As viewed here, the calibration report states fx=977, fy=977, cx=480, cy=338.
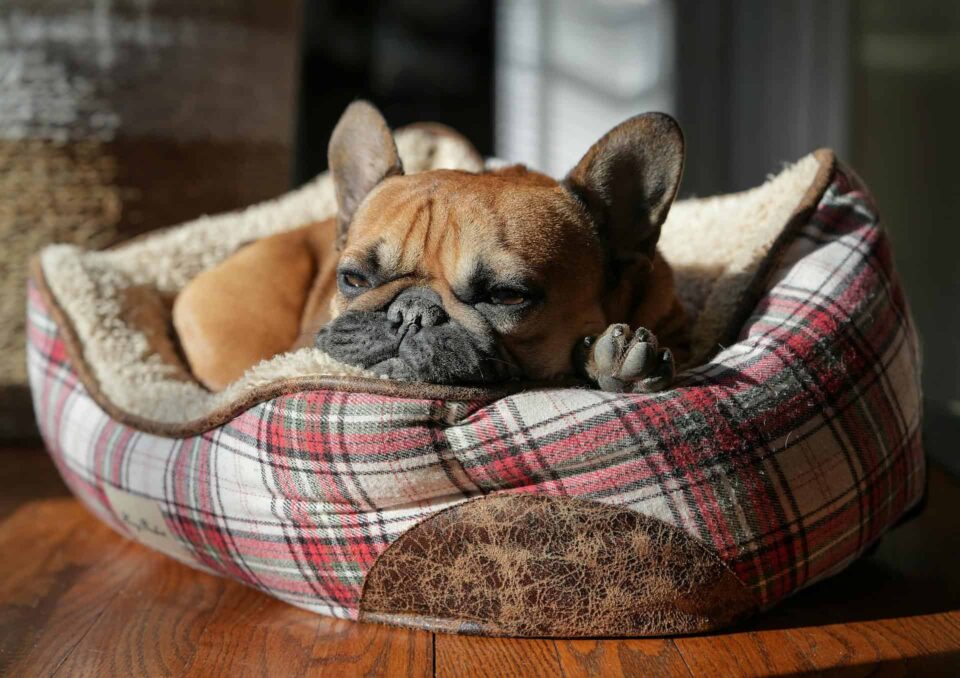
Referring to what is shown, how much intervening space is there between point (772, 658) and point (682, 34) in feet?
12.3

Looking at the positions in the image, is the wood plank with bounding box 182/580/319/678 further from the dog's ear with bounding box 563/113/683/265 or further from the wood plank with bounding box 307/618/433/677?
the dog's ear with bounding box 563/113/683/265

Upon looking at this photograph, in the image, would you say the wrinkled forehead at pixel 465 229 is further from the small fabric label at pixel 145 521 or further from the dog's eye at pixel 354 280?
the small fabric label at pixel 145 521

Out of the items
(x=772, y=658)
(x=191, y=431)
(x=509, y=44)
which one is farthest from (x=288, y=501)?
(x=509, y=44)

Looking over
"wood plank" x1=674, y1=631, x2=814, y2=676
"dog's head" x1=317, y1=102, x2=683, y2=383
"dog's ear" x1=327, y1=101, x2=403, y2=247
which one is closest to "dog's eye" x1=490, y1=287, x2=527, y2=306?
"dog's head" x1=317, y1=102, x2=683, y2=383

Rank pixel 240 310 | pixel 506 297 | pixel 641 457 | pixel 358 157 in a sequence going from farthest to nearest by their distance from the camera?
pixel 240 310, pixel 358 157, pixel 506 297, pixel 641 457

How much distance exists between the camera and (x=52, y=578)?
1885mm

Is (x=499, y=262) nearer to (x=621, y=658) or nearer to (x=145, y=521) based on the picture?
(x=621, y=658)

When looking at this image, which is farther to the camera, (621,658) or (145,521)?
(145,521)

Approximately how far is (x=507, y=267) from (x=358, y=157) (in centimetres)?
55

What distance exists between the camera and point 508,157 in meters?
5.34

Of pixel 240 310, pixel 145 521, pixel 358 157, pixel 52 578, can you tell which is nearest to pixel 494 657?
pixel 145 521

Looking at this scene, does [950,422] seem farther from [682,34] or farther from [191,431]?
[682,34]

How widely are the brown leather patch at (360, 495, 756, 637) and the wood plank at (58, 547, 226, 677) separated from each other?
1.08ft

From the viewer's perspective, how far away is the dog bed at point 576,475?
1472 mm
